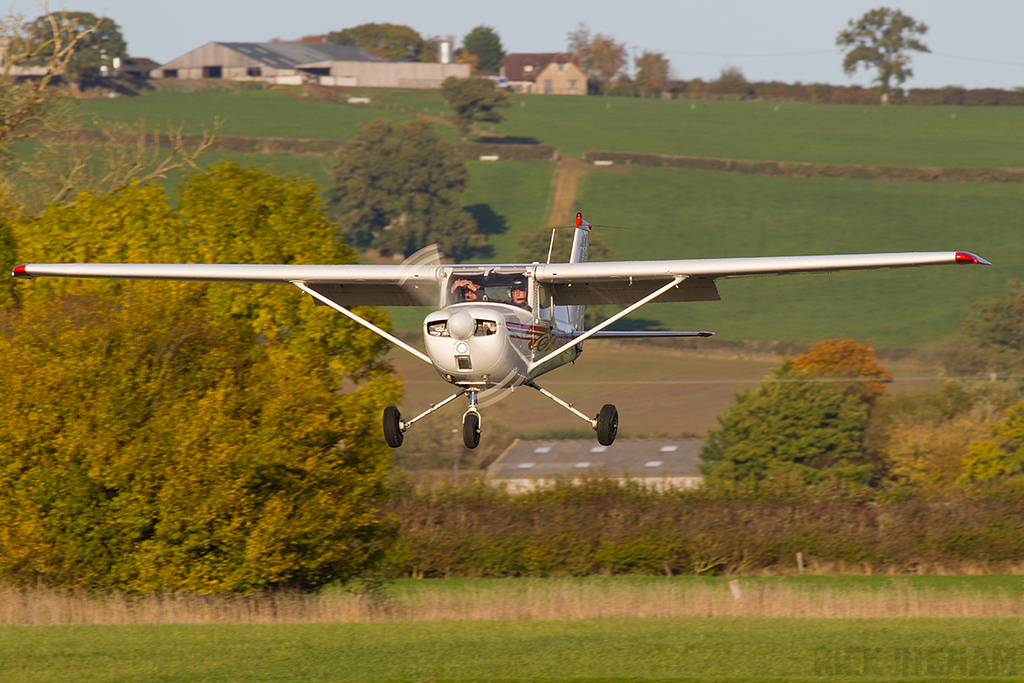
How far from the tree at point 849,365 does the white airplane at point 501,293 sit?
73763mm

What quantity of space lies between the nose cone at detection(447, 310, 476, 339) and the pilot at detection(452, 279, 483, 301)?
1.00 meters

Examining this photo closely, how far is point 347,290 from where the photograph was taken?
1577cm

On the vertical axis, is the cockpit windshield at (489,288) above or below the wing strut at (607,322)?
above

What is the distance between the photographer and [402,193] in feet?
413

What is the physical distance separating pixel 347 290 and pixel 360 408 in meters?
28.6

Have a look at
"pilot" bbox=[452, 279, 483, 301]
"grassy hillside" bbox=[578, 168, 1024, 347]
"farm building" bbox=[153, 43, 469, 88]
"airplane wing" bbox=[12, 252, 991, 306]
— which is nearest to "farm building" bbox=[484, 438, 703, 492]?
"grassy hillside" bbox=[578, 168, 1024, 347]

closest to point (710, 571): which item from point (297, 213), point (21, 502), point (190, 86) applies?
point (297, 213)

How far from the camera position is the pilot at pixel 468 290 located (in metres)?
13.2

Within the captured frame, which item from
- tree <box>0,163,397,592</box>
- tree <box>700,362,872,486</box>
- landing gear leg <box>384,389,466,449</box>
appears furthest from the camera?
tree <box>700,362,872,486</box>

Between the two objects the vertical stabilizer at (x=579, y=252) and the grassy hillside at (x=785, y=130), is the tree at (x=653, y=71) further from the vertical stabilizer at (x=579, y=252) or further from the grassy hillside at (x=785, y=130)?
the vertical stabilizer at (x=579, y=252)

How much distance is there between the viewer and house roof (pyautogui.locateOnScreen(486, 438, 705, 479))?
81.9 m

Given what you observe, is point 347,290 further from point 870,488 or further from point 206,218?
point 870,488

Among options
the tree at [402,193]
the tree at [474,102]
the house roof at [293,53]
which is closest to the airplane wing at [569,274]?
the tree at [402,193]

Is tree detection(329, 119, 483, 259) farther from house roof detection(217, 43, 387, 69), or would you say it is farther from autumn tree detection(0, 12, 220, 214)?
house roof detection(217, 43, 387, 69)
